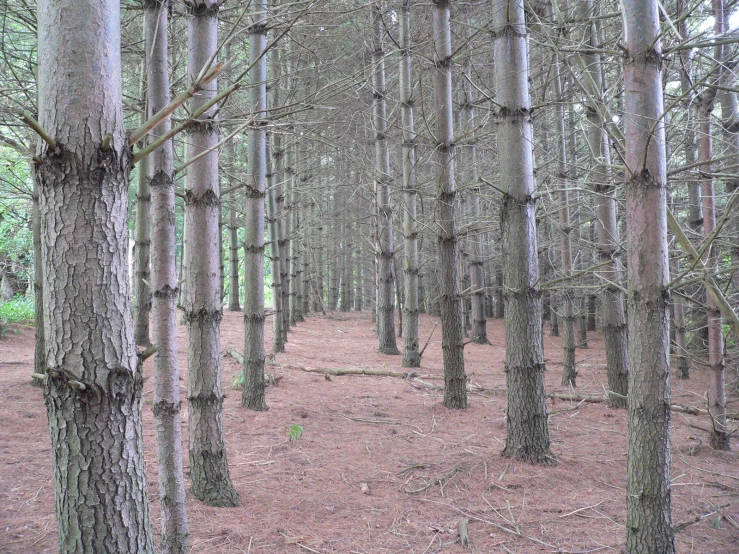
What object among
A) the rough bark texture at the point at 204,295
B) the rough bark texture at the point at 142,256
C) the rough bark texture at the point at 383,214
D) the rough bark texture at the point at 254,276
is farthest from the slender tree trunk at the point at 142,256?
the rough bark texture at the point at 204,295

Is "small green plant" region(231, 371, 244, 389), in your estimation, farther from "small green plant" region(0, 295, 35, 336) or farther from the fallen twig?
"small green plant" region(0, 295, 35, 336)

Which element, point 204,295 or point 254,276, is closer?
point 204,295

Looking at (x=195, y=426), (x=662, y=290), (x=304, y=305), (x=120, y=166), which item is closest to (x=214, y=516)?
(x=195, y=426)

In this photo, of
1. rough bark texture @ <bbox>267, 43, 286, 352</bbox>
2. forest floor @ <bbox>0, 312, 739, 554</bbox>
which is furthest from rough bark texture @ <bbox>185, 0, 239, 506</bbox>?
rough bark texture @ <bbox>267, 43, 286, 352</bbox>

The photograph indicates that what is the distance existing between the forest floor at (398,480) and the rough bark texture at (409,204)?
257 centimetres

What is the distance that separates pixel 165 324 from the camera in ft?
11.5

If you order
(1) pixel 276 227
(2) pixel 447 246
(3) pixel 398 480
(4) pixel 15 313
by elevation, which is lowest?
(3) pixel 398 480

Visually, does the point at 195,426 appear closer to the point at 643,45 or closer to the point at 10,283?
the point at 643,45

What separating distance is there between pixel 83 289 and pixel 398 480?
3861 mm

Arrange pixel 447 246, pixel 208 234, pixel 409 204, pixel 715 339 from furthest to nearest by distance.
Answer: pixel 409 204, pixel 447 246, pixel 715 339, pixel 208 234

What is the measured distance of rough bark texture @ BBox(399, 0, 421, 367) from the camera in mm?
9953

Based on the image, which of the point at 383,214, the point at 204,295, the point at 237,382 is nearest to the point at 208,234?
the point at 204,295

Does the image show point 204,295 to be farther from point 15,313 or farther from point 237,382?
point 15,313

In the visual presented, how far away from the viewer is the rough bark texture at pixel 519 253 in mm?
5379
